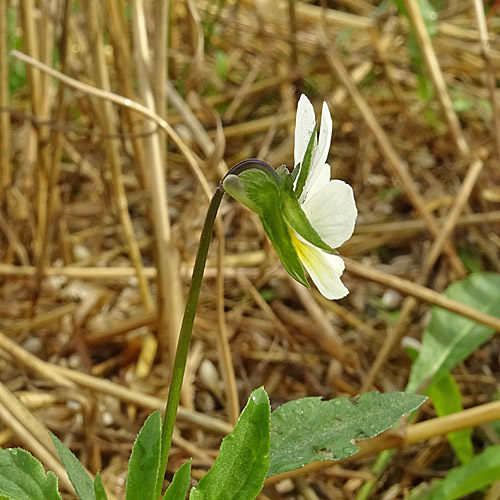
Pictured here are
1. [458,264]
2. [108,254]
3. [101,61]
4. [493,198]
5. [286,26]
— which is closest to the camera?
[101,61]

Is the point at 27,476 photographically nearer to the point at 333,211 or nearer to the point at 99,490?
the point at 99,490

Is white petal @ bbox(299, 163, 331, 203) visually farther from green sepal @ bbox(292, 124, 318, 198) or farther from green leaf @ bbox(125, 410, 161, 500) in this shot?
green leaf @ bbox(125, 410, 161, 500)

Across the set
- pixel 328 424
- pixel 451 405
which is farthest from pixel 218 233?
pixel 451 405

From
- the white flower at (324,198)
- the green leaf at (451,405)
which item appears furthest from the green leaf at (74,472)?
the green leaf at (451,405)

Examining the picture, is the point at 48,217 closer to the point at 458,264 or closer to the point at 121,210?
the point at 121,210

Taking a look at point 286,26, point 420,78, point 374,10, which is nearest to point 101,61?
point 420,78
